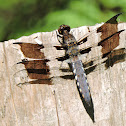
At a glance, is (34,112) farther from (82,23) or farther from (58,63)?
(82,23)

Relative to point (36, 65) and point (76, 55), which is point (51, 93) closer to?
point (36, 65)

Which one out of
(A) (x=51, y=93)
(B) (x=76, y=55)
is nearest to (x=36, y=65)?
(A) (x=51, y=93)

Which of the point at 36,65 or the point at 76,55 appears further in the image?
the point at 76,55

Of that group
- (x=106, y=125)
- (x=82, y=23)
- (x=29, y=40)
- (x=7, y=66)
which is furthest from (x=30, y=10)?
(x=106, y=125)
